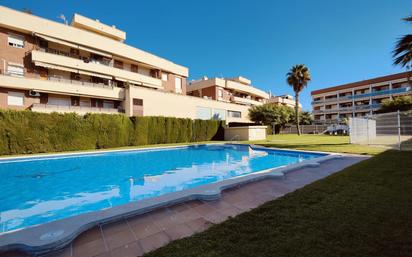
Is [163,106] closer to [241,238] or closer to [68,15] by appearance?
[68,15]

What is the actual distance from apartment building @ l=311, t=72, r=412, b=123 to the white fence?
115 ft

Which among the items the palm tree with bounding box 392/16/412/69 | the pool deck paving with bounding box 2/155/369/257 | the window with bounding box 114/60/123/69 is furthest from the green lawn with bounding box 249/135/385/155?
the window with bounding box 114/60/123/69

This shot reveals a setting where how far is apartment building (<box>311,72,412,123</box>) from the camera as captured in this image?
144 ft

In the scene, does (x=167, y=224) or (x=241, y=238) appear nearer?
(x=241, y=238)

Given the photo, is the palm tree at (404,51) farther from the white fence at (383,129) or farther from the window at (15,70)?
the window at (15,70)

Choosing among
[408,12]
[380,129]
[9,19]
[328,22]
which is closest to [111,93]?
[9,19]

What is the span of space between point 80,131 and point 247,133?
18.0m

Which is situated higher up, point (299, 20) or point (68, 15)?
point (68, 15)

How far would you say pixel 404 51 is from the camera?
9.59m

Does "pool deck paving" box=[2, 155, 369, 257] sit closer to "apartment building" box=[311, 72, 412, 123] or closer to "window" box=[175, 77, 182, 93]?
"window" box=[175, 77, 182, 93]

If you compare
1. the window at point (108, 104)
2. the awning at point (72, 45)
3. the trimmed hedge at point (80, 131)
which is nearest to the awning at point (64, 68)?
the awning at point (72, 45)

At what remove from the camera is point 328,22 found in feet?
46.4

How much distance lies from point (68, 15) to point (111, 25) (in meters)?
5.07

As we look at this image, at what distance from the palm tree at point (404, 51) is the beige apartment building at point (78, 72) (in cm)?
2031
